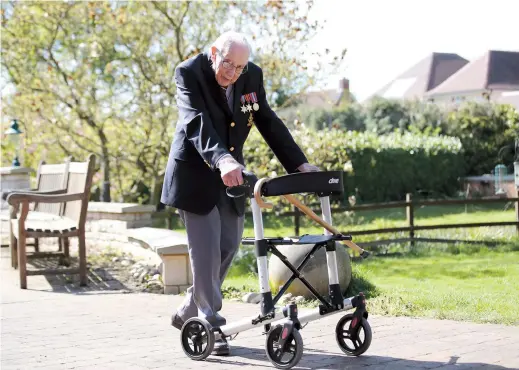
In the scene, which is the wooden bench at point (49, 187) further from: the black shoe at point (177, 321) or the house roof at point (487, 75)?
the house roof at point (487, 75)

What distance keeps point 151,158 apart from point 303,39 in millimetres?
3250

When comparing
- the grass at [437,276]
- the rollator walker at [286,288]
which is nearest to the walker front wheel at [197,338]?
the rollator walker at [286,288]

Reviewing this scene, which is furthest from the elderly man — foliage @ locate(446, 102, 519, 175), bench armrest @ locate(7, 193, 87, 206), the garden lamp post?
foliage @ locate(446, 102, 519, 175)

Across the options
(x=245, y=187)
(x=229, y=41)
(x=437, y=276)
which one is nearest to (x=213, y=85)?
(x=229, y=41)

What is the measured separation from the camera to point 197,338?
4934 millimetres

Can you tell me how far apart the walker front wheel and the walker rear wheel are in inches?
17.7

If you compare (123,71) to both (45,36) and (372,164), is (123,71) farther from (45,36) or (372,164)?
(372,164)

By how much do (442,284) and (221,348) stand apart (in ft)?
14.9

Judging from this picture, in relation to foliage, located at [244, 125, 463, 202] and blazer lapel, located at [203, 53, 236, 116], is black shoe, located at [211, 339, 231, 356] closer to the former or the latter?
blazer lapel, located at [203, 53, 236, 116]

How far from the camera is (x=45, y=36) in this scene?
13492 millimetres

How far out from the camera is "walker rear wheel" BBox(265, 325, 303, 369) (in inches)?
172

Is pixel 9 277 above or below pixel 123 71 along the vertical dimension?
below

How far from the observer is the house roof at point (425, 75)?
5631cm

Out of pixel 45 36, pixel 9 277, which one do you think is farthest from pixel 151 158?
pixel 9 277
